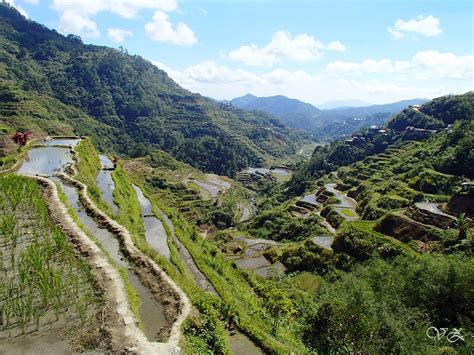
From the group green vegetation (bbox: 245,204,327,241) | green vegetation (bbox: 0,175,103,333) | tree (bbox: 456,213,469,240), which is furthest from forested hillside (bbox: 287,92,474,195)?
green vegetation (bbox: 0,175,103,333)

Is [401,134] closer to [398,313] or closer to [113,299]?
[398,313]

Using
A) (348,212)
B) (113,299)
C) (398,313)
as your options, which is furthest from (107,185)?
(348,212)

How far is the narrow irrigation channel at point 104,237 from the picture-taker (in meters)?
12.5

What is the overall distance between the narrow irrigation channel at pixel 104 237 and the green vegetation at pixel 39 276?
70.8 inches

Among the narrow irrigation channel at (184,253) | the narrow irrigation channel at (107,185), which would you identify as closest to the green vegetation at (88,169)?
the narrow irrigation channel at (107,185)

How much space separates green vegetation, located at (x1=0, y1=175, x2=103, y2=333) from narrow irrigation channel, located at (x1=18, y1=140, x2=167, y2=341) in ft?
5.90

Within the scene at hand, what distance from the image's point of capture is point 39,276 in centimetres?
1268

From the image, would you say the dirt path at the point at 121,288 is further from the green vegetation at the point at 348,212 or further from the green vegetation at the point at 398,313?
the green vegetation at the point at 348,212

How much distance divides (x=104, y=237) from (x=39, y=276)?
6128mm

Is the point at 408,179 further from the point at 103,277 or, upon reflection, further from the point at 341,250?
the point at 103,277

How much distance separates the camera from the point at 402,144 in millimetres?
101500

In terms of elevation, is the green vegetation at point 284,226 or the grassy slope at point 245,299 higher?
the grassy slope at point 245,299

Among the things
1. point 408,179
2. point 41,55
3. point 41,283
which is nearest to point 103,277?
point 41,283

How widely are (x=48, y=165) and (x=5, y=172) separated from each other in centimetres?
485
